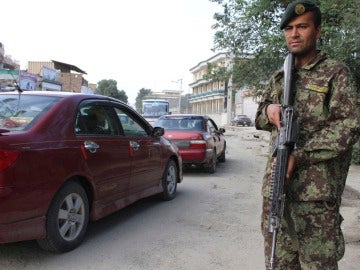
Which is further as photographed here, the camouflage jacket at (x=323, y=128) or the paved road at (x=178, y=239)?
the paved road at (x=178, y=239)

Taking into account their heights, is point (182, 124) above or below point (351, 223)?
above

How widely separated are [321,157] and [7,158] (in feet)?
8.21

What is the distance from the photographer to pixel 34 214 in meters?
3.60

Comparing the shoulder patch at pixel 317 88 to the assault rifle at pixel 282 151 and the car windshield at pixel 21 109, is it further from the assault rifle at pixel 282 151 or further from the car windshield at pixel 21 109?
the car windshield at pixel 21 109

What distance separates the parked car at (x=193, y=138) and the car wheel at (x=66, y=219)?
16.1ft

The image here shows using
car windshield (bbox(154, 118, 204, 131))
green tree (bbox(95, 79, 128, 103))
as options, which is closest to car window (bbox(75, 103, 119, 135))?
car windshield (bbox(154, 118, 204, 131))

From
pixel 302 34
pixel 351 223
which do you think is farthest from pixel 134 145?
pixel 302 34

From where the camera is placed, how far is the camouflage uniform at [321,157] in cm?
212

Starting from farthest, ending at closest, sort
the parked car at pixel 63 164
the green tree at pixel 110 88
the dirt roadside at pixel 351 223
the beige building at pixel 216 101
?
the green tree at pixel 110 88 → the beige building at pixel 216 101 → the dirt roadside at pixel 351 223 → the parked car at pixel 63 164

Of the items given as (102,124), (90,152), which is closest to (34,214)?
(90,152)

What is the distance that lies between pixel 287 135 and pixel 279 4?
11463 millimetres

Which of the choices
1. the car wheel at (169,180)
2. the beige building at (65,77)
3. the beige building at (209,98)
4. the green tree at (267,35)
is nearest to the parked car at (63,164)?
the car wheel at (169,180)

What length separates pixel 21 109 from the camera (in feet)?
13.8

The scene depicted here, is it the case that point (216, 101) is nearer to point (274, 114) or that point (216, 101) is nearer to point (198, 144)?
point (198, 144)
